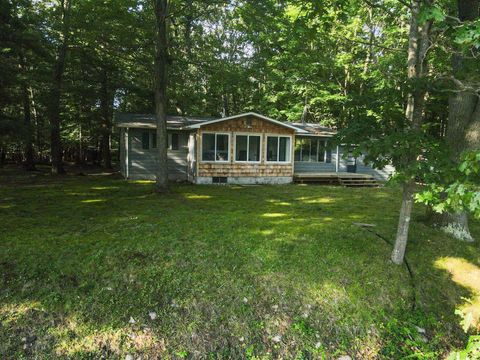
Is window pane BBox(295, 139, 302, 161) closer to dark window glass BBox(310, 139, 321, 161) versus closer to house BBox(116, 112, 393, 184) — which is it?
dark window glass BBox(310, 139, 321, 161)

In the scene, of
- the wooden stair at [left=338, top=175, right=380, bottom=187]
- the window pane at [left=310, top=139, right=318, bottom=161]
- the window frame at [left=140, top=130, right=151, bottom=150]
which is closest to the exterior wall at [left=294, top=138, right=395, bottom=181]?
the window pane at [left=310, top=139, right=318, bottom=161]

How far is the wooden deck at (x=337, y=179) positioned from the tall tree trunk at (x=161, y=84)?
7506 mm

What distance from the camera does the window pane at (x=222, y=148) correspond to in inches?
569

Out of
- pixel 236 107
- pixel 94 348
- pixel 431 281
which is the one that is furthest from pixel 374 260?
pixel 236 107

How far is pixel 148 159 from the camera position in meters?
15.0

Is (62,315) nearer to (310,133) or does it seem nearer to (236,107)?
(310,133)

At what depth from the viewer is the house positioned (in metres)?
13.9

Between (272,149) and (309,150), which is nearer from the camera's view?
(272,149)

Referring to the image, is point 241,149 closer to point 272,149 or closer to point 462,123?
point 272,149

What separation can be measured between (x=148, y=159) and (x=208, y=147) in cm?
307

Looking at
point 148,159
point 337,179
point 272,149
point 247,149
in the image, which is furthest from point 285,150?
point 148,159

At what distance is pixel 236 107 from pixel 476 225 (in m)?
22.8

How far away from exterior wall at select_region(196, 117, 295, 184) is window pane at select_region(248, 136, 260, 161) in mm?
652

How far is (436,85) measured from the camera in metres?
4.30
